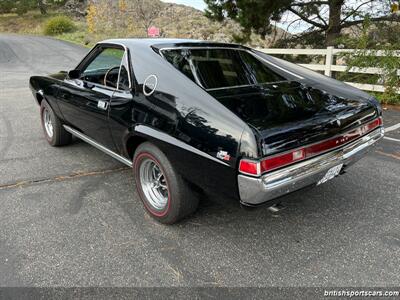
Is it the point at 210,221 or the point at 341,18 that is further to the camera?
the point at 341,18

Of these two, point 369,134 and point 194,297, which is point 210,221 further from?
point 369,134

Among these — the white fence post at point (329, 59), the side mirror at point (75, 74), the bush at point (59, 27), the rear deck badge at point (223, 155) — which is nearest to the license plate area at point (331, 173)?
the rear deck badge at point (223, 155)

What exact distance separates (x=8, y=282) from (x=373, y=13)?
1017 cm

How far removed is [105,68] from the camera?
14.0 feet

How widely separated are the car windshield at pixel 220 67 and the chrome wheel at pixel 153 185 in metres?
0.87

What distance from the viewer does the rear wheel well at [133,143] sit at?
301 cm

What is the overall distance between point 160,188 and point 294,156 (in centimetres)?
130

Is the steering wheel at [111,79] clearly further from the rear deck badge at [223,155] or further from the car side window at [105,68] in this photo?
the rear deck badge at [223,155]

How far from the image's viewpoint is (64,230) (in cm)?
292

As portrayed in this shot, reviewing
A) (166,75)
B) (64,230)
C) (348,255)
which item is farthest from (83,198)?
(348,255)

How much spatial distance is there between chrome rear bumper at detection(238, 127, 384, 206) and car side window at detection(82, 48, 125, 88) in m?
1.80

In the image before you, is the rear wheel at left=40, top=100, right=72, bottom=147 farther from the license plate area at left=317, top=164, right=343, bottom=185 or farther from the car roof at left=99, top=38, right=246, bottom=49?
the license plate area at left=317, top=164, right=343, bottom=185

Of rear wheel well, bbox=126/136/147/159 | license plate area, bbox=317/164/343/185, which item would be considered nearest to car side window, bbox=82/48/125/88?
rear wheel well, bbox=126/136/147/159

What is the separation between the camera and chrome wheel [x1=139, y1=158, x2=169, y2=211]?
306cm
